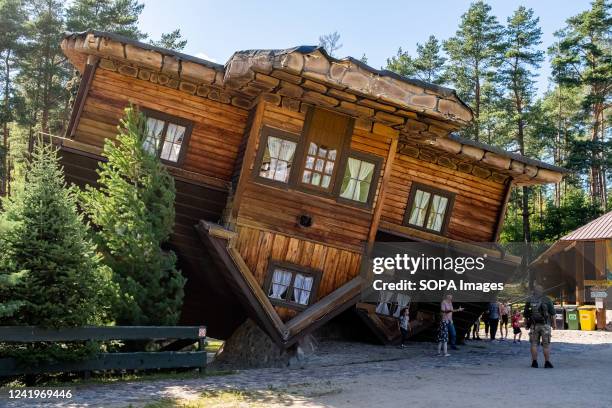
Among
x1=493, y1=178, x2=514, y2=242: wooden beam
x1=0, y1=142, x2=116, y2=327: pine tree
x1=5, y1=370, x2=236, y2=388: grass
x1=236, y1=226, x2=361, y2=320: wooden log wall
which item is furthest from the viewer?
x1=493, y1=178, x2=514, y2=242: wooden beam

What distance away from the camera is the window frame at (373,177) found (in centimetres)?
1299

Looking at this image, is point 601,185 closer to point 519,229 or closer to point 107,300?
point 519,229

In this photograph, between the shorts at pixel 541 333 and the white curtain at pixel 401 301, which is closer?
the shorts at pixel 541 333

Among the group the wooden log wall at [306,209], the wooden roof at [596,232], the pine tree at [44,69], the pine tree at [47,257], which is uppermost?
the pine tree at [44,69]

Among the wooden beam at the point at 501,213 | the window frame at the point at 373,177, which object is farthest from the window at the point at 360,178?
the wooden beam at the point at 501,213

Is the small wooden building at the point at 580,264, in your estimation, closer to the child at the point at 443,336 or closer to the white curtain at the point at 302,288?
the child at the point at 443,336

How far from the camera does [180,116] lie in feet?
43.8

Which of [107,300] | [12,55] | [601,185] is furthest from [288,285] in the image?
[601,185]

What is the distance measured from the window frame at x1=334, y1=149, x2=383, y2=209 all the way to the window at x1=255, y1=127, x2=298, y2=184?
4.18 ft

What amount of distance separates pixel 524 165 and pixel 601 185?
143ft

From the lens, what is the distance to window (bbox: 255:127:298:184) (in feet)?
41.1

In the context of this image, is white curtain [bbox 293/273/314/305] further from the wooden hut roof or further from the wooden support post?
the wooden support post

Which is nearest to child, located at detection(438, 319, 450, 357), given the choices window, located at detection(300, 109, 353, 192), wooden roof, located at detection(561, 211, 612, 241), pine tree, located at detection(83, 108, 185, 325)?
window, located at detection(300, 109, 353, 192)

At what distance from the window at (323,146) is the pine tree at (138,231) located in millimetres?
3282
